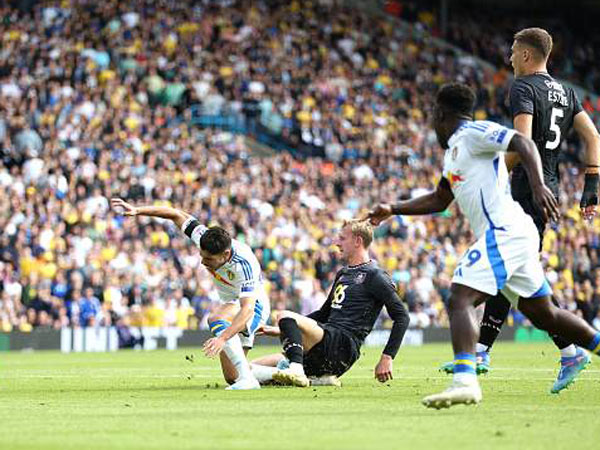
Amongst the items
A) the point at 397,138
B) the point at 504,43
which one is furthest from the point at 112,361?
the point at 504,43

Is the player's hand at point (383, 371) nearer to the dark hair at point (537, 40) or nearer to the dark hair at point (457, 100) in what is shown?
the dark hair at point (457, 100)

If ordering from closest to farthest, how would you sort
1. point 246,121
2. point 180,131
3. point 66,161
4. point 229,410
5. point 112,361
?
1. point 229,410
2. point 112,361
3. point 66,161
4. point 180,131
5. point 246,121

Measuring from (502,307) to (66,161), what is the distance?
670 inches

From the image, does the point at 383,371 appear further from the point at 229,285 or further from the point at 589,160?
the point at 589,160

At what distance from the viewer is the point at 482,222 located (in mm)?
8859

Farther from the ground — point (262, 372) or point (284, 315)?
point (284, 315)

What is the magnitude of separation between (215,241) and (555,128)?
10.0 ft

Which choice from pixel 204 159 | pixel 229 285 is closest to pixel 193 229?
pixel 229 285

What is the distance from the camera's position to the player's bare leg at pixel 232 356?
38.0 ft

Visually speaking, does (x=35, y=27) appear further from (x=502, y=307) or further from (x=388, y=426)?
(x=388, y=426)

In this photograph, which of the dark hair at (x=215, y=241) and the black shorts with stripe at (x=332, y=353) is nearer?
the dark hair at (x=215, y=241)

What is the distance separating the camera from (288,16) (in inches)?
1491

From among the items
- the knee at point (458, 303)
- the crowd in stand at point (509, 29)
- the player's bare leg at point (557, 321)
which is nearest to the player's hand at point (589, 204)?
the player's bare leg at point (557, 321)

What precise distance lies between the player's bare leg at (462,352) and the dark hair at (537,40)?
2929mm
